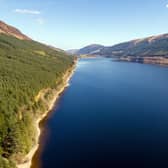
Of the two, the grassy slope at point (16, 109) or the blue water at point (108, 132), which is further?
the blue water at point (108, 132)

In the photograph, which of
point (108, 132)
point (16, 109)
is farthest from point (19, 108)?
point (108, 132)

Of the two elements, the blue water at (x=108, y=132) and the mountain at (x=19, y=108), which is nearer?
the mountain at (x=19, y=108)

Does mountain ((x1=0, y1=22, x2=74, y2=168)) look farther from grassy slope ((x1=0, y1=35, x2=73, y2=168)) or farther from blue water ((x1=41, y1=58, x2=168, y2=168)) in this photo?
blue water ((x1=41, y1=58, x2=168, y2=168))

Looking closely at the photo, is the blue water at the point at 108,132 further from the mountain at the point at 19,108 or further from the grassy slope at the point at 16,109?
the grassy slope at the point at 16,109

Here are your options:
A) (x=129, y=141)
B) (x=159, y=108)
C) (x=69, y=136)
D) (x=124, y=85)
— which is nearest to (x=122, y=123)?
(x=129, y=141)

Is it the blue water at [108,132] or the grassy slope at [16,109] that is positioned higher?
the grassy slope at [16,109]

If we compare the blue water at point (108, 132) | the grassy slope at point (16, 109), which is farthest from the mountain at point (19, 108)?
the blue water at point (108, 132)

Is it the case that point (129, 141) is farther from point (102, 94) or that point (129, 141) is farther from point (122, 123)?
point (102, 94)

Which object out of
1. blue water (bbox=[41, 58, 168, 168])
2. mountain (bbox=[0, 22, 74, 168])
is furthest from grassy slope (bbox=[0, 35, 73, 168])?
blue water (bbox=[41, 58, 168, 168])
